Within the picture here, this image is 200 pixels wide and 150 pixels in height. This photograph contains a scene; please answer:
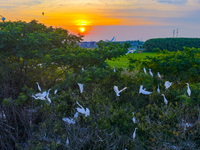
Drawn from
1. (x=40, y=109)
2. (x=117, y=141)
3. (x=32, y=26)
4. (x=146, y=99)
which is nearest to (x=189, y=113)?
(x=146, y=99)

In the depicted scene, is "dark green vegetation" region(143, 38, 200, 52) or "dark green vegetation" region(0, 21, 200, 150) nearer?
"dark green vegetation" region(0, 21, 200, 150)

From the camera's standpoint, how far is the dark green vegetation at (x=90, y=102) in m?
2.89

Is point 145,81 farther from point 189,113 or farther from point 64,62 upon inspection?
point 64,62

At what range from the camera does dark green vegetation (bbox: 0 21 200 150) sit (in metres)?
2.89

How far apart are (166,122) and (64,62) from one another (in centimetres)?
265

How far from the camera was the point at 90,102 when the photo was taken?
3.66m

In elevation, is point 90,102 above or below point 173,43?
below

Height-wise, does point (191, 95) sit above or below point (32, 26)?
below

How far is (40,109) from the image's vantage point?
371cm

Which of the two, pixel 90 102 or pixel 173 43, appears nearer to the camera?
pixel 90 102

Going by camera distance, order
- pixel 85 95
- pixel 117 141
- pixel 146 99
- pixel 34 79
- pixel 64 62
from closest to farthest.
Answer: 1. pixel 117 141
2. pixel 85 95
3. pixel 146 99
4. pixel 64 62
5. pixel 34 79

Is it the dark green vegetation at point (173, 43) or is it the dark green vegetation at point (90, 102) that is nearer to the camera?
the dark green vegetation at point (90, 102)

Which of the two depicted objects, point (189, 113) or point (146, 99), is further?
point (146, 99)

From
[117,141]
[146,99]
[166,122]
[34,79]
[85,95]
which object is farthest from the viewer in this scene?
[34,79]
